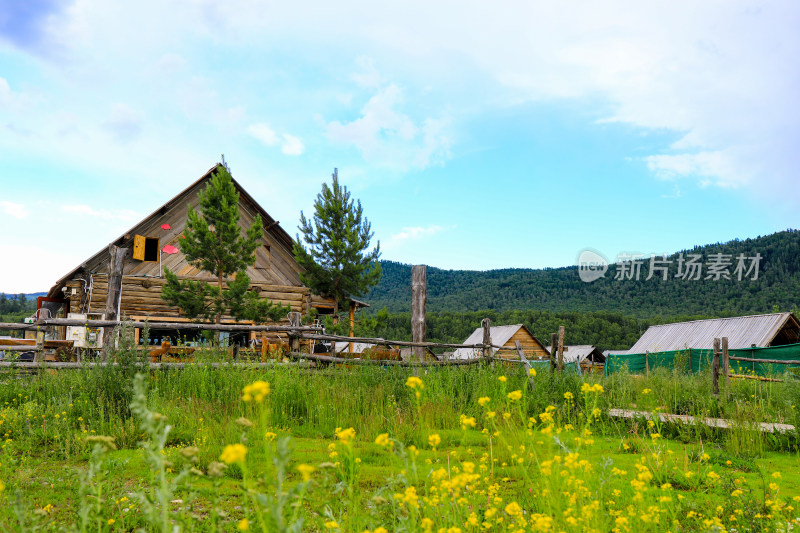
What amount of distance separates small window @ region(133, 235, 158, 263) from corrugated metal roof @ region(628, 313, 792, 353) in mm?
23920

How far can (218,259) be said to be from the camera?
59.2 feet

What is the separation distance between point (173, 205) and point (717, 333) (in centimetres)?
2984

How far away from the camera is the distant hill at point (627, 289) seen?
61969 mm

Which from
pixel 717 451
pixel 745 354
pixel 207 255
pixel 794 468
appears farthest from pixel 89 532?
pixel 745 354

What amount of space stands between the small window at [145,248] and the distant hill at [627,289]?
3643cm

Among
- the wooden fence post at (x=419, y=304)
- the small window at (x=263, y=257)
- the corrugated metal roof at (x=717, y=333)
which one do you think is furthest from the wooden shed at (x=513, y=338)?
the wooden fence post at (x=419, y=304)

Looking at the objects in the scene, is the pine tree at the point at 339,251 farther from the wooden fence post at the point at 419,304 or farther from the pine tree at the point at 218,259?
the wooden fence post at the point at 419,304

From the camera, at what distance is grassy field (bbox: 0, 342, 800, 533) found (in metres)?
2.35

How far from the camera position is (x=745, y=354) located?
23.8 m

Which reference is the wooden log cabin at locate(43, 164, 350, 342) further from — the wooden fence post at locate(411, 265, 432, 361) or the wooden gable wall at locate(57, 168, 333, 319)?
the wooden fence post at locate(411, 265, 432, 361)


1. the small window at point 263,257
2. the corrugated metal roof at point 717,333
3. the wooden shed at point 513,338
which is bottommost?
the wooden shed at point 513,338

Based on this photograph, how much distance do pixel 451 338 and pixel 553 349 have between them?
41.4 meters

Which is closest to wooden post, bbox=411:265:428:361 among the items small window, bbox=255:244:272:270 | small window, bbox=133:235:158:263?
small window, bbox=255:244:272:270

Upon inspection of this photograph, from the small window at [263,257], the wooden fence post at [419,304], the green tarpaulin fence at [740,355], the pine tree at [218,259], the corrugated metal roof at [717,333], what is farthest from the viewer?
the corrugated metal roof at [717,333]
